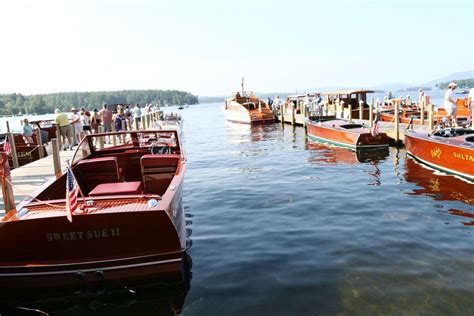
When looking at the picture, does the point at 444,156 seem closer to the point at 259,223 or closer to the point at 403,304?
the point at 259,223

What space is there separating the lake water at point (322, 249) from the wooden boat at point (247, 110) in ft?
82.9

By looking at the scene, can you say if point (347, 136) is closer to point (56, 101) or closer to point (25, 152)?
point (25, 152)

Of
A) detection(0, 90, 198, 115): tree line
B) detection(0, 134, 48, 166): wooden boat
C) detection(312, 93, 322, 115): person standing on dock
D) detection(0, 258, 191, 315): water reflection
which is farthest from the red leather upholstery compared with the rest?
detection(0, 90, 198, 115): tree line

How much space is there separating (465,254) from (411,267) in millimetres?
1212

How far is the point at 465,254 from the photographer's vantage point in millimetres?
7004

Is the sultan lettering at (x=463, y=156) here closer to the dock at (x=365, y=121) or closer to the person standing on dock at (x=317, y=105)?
the dock at (x=365, y=121)

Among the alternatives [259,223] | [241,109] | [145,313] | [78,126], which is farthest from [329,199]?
[241,109]

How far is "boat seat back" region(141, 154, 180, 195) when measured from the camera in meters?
8.88

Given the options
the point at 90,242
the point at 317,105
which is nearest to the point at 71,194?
the point at 90,242

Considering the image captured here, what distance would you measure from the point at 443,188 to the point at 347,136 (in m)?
8.45

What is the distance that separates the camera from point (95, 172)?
8.62m

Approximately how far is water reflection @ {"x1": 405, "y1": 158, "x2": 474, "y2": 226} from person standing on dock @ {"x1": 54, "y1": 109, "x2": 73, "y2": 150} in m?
14.7

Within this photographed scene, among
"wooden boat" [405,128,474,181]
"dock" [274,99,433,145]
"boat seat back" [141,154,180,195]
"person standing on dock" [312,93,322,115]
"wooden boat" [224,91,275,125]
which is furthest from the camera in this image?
"wooden boat" [224,91,275,125]

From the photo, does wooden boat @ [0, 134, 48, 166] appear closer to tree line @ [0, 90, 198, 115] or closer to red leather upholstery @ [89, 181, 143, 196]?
red leather upholstery @ [89, 181, 143, 196]
